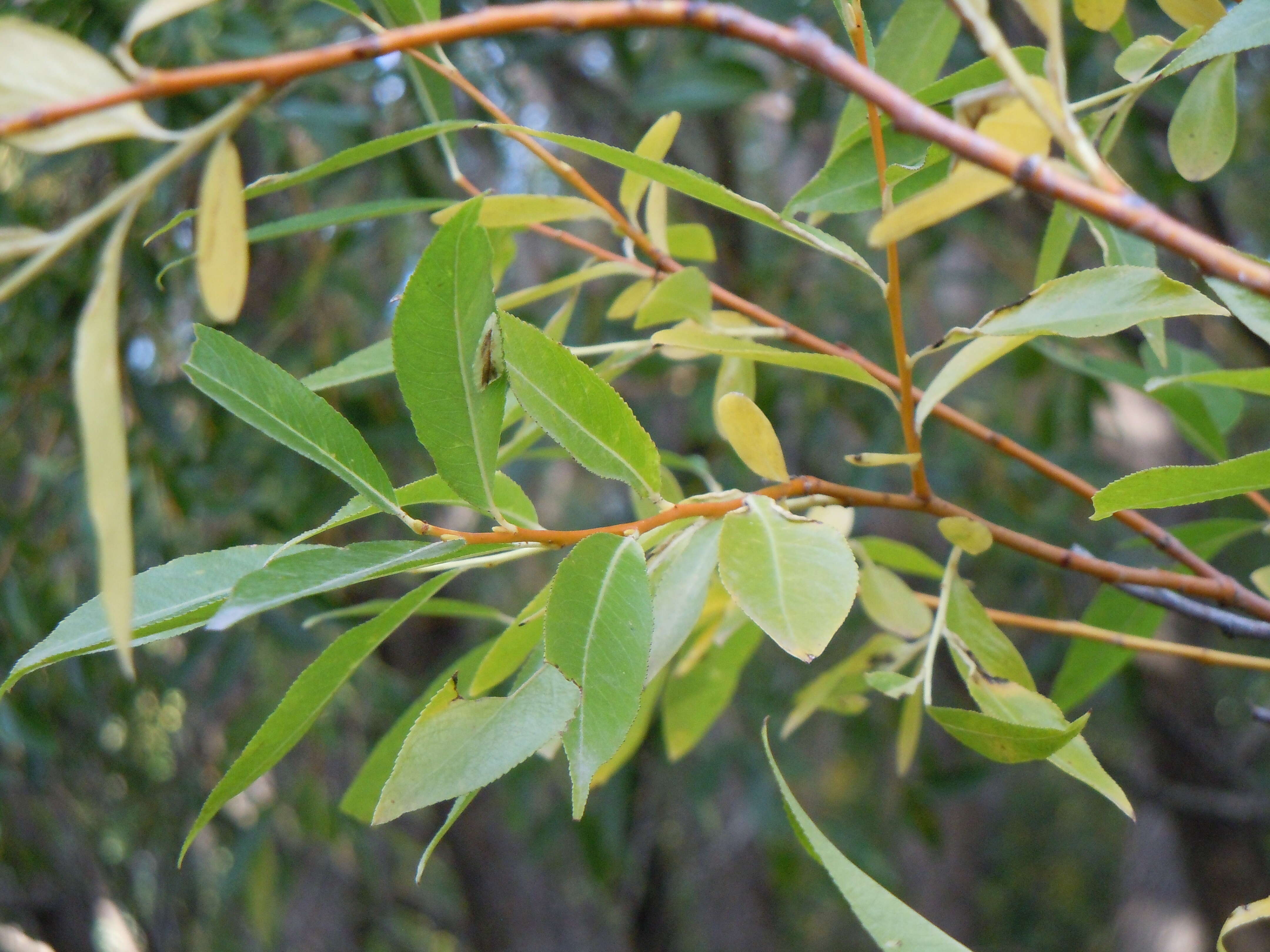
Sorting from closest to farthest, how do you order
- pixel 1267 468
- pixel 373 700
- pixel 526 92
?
pixel 1267 468 → pixel 373 700 → pixel 526 92

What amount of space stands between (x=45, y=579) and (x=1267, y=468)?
1056 mm

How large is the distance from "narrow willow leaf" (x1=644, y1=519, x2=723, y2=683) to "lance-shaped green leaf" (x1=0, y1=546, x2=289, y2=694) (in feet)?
0.31

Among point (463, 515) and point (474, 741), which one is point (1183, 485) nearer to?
point (474, 741)

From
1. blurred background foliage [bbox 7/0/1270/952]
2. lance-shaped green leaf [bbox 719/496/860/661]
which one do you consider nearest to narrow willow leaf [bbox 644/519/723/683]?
lance-shaped green leaf [bbox 719/496/860/661]

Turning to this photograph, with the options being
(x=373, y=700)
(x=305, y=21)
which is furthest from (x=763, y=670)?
(x=305, y=21)

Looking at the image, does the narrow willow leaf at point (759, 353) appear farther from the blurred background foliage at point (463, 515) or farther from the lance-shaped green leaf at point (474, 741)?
the blurred background foliage at point (463, 515)

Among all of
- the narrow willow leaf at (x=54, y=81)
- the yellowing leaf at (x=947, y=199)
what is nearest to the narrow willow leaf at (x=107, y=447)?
the narrow willow leaf at (x=54, y=81)

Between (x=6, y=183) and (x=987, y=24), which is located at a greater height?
(x=987, y=24)

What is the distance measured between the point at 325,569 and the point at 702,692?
227 mm

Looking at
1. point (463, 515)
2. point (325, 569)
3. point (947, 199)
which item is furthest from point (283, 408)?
point (463, 515)

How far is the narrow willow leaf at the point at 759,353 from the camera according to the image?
0.89 ft

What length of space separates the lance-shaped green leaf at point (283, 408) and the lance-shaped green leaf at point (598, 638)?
1.9 inches

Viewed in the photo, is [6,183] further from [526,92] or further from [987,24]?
[987,24]

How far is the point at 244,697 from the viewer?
5.62ft
